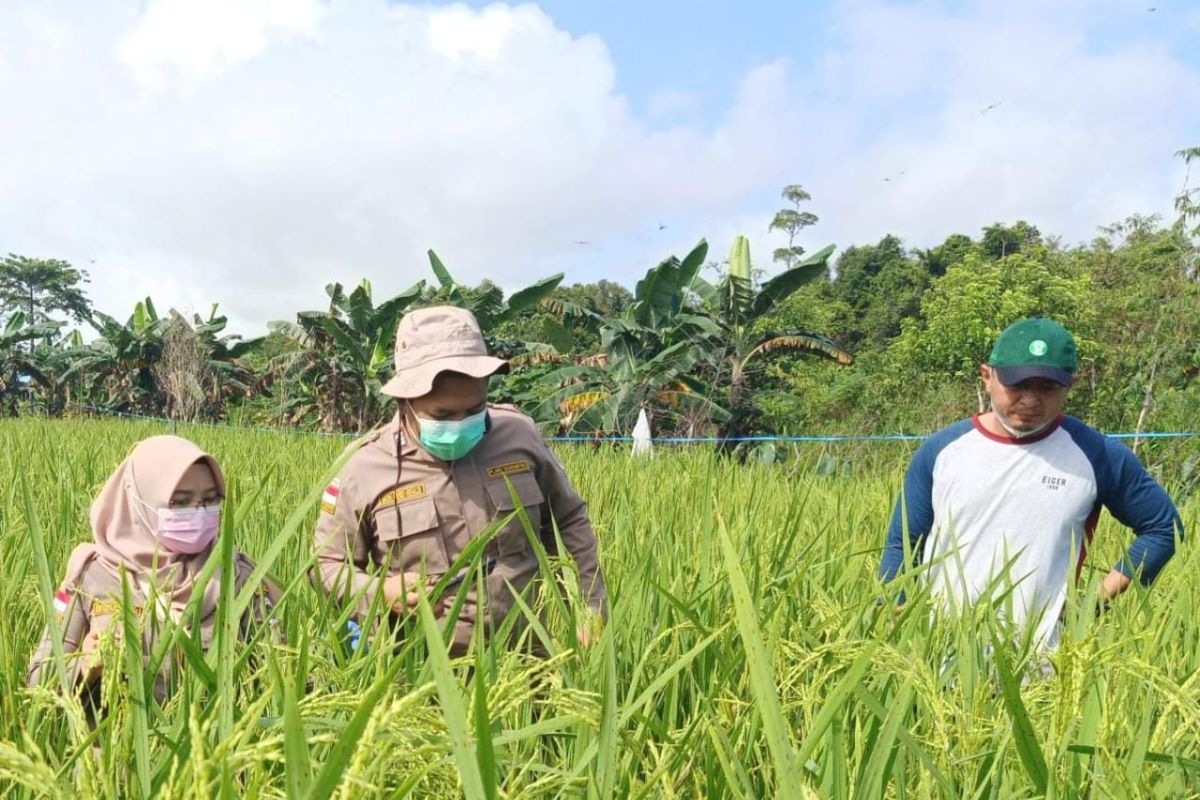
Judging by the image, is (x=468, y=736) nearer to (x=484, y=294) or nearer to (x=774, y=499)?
(x=774, y=499)

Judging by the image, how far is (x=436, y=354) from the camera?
6.15ft

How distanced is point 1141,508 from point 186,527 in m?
1.96

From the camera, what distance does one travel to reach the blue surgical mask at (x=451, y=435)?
189 centimetres

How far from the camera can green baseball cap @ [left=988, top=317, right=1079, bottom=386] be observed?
6.42 feet

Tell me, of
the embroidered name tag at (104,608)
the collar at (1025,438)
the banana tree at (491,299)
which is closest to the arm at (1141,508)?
the collar at (1025,438)

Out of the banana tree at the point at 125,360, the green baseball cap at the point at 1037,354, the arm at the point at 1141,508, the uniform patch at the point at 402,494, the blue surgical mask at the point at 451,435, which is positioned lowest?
the arm at the point at 1141,508

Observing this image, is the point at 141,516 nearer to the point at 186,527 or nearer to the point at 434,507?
the point at 186,527

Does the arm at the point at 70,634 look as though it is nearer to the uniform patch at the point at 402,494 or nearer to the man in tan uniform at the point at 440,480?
the man in tan uniform at the point at 440,480

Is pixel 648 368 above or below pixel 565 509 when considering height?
above

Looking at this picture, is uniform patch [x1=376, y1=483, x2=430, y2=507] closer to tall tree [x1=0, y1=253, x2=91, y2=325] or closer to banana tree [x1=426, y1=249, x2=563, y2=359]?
banana tree [x1=426, y1=249, x2=563, y2=359]

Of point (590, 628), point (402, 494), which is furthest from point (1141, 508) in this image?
point (402, 494)

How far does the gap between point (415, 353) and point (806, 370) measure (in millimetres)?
17003

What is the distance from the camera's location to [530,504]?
1.96 metres

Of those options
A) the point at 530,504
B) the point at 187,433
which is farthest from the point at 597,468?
the point at 187,433
